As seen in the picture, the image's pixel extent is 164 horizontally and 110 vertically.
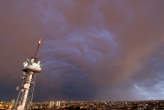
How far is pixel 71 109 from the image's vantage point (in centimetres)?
3262

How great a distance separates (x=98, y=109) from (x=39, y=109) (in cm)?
1991

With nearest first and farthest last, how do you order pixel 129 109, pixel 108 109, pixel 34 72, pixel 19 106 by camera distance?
1. pixel 129 109
2. pixel 108 109
3. pixel 19 106
4. pixel 34 72

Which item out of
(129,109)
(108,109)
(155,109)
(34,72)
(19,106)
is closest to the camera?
(155,109)

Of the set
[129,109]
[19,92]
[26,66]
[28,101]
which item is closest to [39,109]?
[28,101]

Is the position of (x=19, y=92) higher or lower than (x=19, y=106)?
higher

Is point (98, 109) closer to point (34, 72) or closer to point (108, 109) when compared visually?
point (108, 109)

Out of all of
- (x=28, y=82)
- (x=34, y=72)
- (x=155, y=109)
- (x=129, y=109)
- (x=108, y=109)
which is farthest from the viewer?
(x=34, y=72)

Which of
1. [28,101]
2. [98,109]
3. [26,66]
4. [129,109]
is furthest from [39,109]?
[129,109]

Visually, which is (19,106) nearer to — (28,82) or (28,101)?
(28,101)

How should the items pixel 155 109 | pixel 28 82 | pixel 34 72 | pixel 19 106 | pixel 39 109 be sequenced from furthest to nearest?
pixel 39 109 → pixel 34 72 → pixel 28 82 → pixel 19 106 → pixel 155 109

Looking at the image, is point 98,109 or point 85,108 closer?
point 98,109

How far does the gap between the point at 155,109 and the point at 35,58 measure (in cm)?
3085

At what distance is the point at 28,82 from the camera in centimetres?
3198

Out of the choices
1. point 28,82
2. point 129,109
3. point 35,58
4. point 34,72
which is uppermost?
point 35,58
